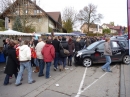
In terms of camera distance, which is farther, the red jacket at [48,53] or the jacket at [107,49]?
the jacket at [107,49]

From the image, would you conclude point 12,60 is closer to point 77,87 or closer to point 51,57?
point 51,57

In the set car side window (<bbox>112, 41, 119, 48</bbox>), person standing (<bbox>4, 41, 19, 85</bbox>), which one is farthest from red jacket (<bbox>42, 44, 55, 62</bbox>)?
car side window (<bbox>112, 41, 119, 48</bbox>)

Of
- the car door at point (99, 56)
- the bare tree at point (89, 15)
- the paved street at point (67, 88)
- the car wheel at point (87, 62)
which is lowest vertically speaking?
the paved street at point (67, 88)

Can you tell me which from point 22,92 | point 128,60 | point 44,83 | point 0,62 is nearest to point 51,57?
point 44,83

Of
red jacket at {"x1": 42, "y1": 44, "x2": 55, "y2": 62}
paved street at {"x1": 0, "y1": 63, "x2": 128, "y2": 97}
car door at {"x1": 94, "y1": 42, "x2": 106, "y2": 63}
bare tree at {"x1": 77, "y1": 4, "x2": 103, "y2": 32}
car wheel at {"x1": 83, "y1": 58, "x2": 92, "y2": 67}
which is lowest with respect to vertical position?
paved street at {"x1": 0, "y1": 63, "x2": 128, "y2": 97}

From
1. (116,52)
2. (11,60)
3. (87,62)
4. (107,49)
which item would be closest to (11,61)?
(11,60)

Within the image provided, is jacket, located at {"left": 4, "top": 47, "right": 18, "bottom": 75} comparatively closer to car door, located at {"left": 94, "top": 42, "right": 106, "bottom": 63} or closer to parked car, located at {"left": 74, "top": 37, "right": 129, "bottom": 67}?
parked car, located at {"left": 74, "top": 37, "right": 129, "bottom": 67}

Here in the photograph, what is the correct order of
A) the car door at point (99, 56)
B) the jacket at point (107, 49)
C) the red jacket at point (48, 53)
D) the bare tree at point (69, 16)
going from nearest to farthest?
the red jacket at point (48, 53), the jacket at point (107, 49), the car door at point (99, 56), the bare tree at point (69, 16)

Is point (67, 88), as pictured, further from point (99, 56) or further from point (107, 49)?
point (99, 56)

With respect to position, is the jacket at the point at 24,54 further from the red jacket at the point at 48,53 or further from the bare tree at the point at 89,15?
the bare tree at the point at 89,15

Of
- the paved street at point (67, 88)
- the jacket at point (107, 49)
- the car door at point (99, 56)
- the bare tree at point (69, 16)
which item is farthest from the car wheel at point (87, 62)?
the bare tree at point (69, 16)

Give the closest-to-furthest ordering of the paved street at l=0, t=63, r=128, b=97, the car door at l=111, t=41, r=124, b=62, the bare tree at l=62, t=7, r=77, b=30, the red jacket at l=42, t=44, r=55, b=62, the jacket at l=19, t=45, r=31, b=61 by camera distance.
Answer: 1. the paved street at l=0, t=63, r=128, b=97
2. the jacket at l=19, t=45, r=31, b=61
3. the red jacket at l=42, t=44, r=55, b=62
4. the car door at l=111, t=41, r=124, b=62
5. the bare tree at l=62, t=7, r=77, b=30

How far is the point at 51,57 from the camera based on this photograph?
7289 millimetres

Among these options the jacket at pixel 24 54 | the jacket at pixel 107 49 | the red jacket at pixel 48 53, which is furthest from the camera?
the jacket at pixel 107 49
